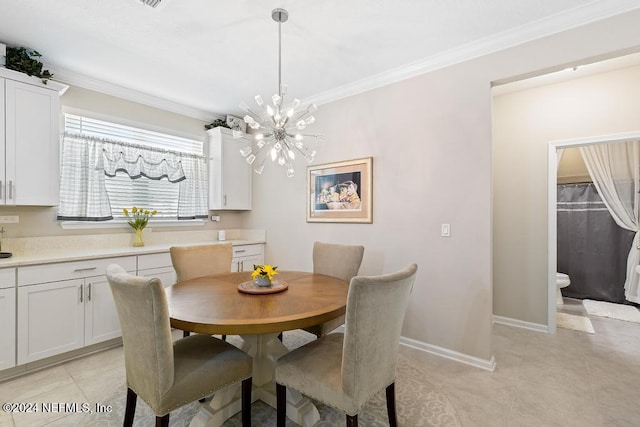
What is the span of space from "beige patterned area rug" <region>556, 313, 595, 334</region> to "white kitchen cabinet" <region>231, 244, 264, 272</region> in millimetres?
3705

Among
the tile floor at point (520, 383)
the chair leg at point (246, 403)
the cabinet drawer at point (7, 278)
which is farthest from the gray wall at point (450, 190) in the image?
the chair leg at point (246, 403)

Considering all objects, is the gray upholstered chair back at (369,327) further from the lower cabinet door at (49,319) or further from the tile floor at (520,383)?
the lower cabinet door at (49,319)

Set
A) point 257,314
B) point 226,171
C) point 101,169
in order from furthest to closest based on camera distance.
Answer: point 226,171 → point 101,169 → point 257,314

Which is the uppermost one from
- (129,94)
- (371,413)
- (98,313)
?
(129,94)

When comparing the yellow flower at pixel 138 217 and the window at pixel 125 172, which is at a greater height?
the window at pixel 125 172

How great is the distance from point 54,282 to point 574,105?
518cm

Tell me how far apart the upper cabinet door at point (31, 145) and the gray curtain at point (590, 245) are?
6585 millimetres

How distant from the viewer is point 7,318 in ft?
7.27

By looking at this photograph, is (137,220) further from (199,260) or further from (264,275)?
(264,275)

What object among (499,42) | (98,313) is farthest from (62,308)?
(499,42)

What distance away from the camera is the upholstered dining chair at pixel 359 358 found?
1.34 m

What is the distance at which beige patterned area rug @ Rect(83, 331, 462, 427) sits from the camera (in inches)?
70.4

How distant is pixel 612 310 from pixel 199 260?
5.08 meters

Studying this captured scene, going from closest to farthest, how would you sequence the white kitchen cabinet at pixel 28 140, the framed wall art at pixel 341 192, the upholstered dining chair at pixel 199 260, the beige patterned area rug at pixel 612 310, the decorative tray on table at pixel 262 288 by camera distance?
the decorative tray on table at pixel 262 288 → the white kitchen cabinet at pixel 28 140 → the upholstered dining chair at pixel 199 260 → the framed wall art at pixel 341 192 → the beige patterned area rug at pixel 612 310
